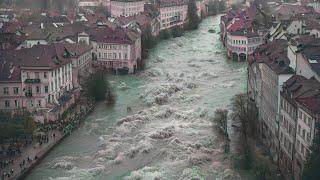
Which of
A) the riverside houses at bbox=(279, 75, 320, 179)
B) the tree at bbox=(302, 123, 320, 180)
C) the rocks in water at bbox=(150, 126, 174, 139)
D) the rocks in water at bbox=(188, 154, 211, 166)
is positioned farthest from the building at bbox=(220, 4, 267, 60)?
the tree at bbox=(302, 123, 320, 180)

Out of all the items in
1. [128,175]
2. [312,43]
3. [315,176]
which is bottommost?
[128,175]

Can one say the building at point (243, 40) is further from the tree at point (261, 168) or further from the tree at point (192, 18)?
the tree at point (261, 168)

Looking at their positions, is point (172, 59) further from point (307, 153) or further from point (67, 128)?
point (307, 153)

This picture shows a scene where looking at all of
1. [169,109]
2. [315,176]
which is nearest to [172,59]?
[169,109]

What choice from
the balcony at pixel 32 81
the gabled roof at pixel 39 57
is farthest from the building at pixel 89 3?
the balcony at pixel 32 81

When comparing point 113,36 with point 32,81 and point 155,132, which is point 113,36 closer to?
point 32,81

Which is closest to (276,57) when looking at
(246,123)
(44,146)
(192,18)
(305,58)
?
(305,58)

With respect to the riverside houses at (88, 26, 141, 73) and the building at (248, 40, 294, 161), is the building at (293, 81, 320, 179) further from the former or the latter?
the riverside houses at (88, 26, 141, 73)
